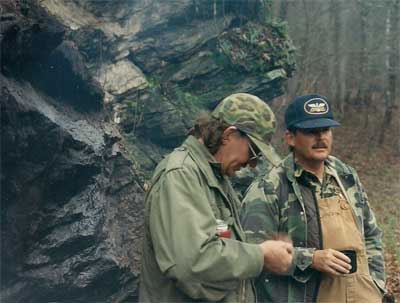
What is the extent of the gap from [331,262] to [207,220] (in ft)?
3.86

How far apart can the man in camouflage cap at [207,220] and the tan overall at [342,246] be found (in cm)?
72

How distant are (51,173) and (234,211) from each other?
1884mm

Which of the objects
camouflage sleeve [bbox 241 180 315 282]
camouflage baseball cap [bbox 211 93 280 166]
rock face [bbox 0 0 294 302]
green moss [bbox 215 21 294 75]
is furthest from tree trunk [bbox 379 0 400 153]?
camouflage baseball cap [bbox 211 93 280 166]

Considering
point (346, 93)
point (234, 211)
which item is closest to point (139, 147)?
point (234, 211)

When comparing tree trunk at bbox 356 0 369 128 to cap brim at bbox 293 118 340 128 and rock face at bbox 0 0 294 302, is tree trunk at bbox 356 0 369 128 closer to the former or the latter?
rock face at bbox 0 0 294 302

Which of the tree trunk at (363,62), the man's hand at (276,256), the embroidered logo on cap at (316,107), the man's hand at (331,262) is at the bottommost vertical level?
the tree trunk at (363,62)

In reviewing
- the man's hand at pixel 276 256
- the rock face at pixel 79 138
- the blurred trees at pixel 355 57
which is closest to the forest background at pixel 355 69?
the blurred trees at pixel 355 57

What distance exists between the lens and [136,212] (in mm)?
5516

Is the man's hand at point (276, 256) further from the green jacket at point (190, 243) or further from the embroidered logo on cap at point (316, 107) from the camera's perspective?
the embroidered logo on cap at point (316, 107)

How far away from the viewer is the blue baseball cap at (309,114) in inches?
148

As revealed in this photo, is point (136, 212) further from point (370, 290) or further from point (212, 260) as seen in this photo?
point (212, 260)

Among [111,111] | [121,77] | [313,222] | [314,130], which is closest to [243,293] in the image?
[313,222]

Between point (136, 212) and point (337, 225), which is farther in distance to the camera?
point (136, 212)

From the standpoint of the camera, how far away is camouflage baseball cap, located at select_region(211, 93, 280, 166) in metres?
2.93
